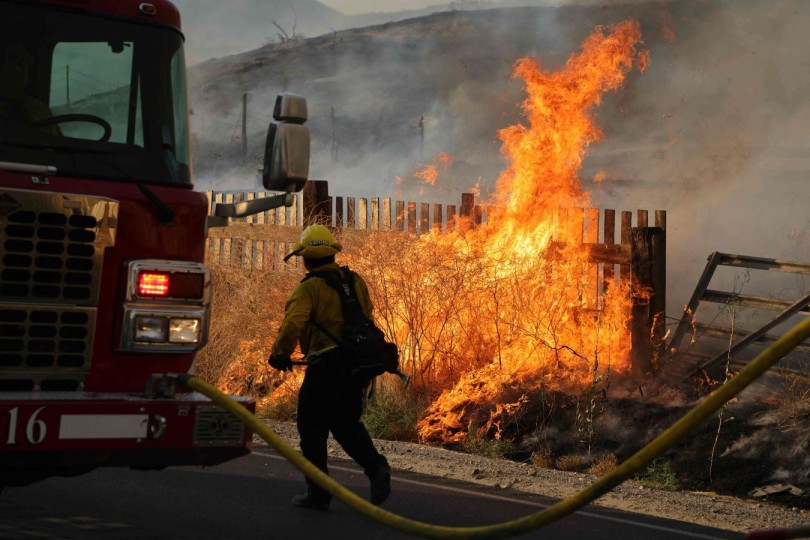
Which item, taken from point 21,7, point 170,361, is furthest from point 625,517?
point 21,7

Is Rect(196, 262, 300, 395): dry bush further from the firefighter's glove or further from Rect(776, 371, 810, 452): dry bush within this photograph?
the firefighter's glove

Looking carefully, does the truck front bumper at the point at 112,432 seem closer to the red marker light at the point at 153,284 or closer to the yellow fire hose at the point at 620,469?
the yellow fire hose at the point at 620,469

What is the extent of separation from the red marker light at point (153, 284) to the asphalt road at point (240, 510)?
4.92 feet

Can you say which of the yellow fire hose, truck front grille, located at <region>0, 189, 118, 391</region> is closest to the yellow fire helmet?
truck front grille, located at <region>0, 189, 118, 391</region>

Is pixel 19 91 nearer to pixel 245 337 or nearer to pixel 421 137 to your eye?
pixel 245 337

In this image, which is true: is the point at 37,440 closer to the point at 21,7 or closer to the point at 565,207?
the point at 21,7

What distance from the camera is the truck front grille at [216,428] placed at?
21.0ft

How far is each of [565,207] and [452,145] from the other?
41.7 meters

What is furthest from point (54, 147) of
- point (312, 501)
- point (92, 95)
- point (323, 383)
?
point (312, 501)

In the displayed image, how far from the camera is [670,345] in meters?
13.7

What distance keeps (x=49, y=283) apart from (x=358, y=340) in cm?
247

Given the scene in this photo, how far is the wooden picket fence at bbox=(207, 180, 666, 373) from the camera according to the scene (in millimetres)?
13461

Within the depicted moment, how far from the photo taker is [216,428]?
6.44m

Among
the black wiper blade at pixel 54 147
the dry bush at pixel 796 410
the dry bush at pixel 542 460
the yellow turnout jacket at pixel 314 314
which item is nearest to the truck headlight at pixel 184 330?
the black wiper blade at pixel 54 147
